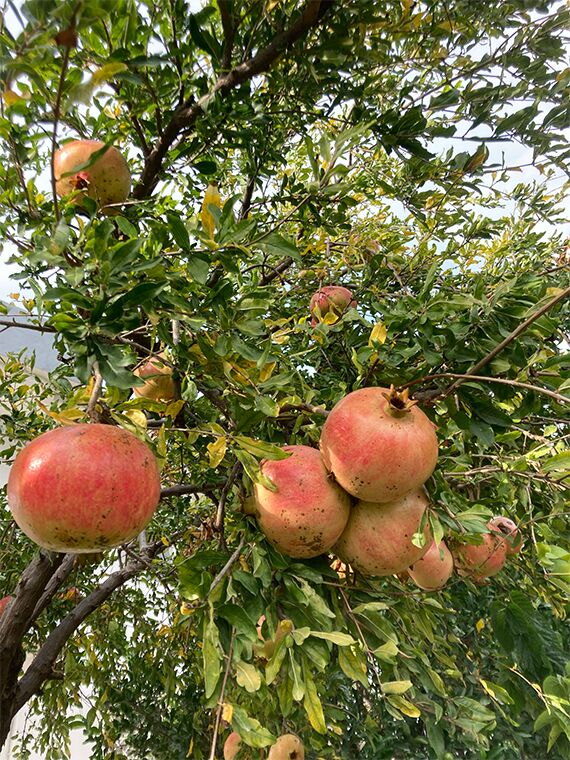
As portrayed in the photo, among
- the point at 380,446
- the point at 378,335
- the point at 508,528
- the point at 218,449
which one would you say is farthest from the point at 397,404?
the point at 508,528

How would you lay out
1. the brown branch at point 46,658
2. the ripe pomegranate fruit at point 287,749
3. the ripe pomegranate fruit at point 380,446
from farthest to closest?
the brown branch at point 46,658 → the ripe pomegranate fruit at point 287,749 → the ripe pomegranate fruit at point 380,446

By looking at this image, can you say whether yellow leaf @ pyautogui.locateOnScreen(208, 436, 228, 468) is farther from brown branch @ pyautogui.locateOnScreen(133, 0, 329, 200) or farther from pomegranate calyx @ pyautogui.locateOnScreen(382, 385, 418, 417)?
brown branch @ pyautogui.locateOnScreen(133, 0, 329, 200)

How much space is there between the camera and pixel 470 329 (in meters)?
1.06

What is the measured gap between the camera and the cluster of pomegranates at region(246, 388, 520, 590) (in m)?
0.88

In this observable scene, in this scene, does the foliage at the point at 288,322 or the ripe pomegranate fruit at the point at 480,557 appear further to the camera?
the ripe pomegranate fruit at the point at 480,557

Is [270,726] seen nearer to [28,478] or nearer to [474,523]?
[474,523]

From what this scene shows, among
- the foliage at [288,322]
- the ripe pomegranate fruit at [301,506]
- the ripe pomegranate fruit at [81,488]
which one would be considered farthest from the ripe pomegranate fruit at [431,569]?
the ripe pomegranate fruit at [81,488]

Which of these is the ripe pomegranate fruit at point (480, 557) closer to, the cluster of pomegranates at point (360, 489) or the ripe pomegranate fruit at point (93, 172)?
the cluster of pomegranates at point (360, 489)

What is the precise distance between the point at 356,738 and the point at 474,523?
2.33 m

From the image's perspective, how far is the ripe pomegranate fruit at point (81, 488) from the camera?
2.51 feet

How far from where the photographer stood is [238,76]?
45.9 inches

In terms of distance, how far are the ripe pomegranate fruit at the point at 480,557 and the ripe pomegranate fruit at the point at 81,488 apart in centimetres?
85

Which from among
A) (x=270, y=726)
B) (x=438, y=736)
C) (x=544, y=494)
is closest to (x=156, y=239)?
(x=544, y=494)

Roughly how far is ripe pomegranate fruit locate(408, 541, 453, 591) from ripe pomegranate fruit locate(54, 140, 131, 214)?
1.14 meters
